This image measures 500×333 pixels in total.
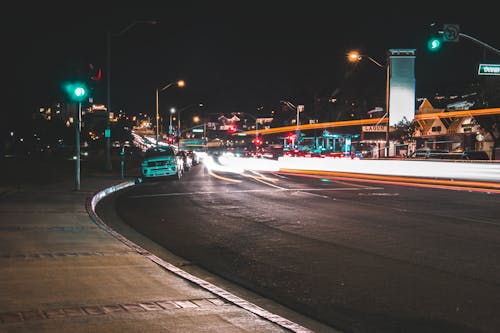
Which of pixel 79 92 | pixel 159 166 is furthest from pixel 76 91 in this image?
pixel 159 166

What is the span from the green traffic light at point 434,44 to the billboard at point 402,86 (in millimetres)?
42401

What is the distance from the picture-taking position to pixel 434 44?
22812 millimetres

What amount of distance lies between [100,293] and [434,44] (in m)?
19.4

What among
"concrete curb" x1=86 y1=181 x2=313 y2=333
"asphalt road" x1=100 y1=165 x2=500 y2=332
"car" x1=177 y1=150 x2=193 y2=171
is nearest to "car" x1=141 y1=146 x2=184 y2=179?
"car" x1=177 y1=150 x2=193 y2=171

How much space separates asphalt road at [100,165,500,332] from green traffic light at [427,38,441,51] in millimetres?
6679

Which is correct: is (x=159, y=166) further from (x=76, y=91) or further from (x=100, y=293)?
(x=100, y=293)

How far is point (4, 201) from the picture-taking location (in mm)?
16078

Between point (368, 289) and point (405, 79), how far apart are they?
60.3 metres

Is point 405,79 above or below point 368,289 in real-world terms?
above

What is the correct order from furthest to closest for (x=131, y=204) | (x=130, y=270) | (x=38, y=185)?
1. (x=38, y=185)
2. (x=131, y=204)
3. (x=130, y=270)

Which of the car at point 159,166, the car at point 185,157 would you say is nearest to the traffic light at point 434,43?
the car at point 159,166

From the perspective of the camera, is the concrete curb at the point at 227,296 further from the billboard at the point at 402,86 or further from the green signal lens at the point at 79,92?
the billboard at the point at 402,86

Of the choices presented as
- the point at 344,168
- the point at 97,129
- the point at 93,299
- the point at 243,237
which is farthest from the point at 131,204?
the point at 97,129

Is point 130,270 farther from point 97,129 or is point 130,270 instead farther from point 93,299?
point 97,129
